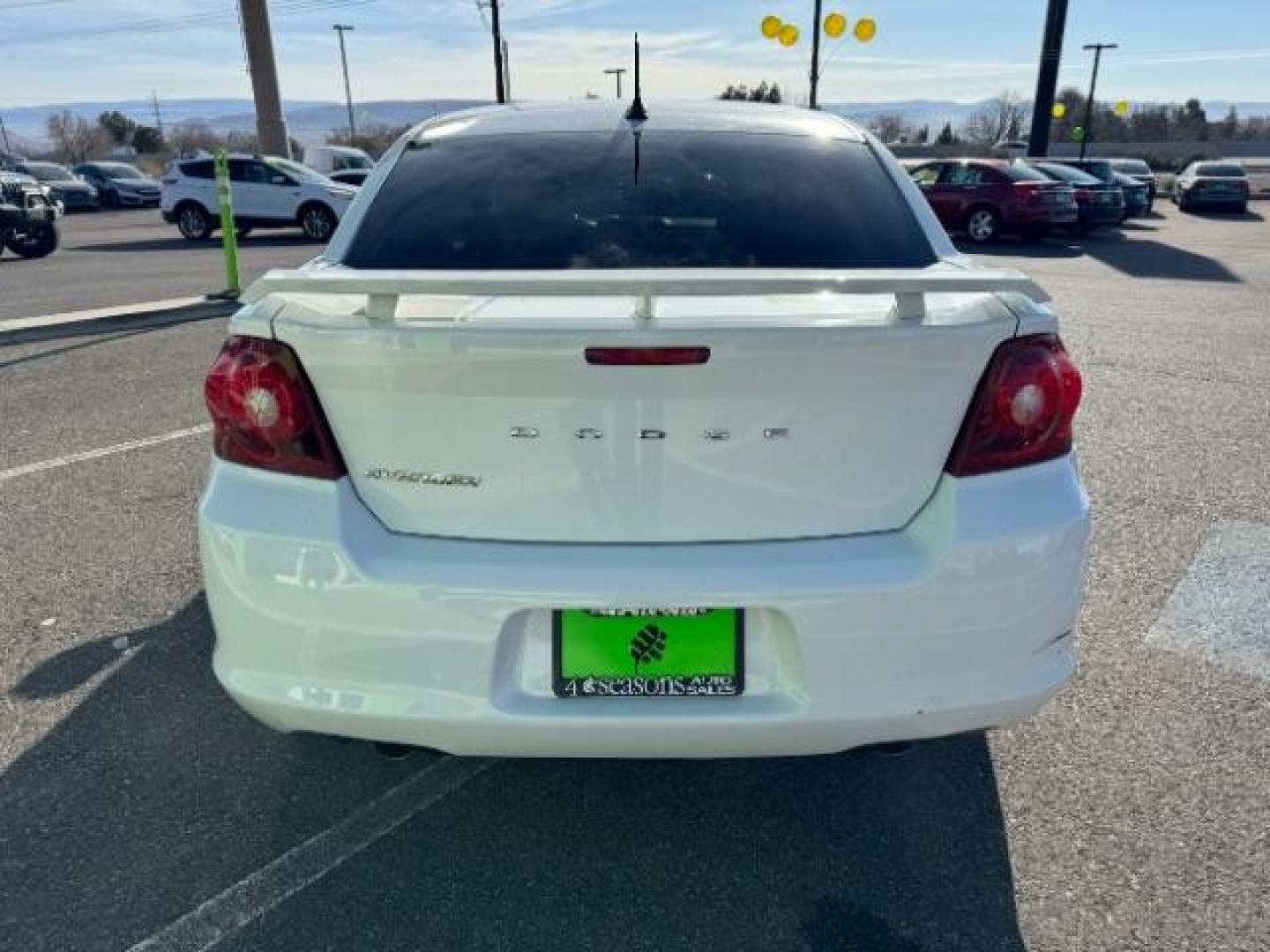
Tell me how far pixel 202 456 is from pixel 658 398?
3813mm

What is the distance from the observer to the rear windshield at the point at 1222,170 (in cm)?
2605

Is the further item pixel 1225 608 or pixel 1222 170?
pixel 1222 170

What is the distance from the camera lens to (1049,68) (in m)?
25.1

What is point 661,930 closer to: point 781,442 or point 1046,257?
point 781,442

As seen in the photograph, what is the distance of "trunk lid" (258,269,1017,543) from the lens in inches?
71.3

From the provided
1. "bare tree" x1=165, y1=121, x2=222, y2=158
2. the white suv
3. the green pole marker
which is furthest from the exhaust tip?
"bare tree" x1=165, y1=121, x2=222, y2=158

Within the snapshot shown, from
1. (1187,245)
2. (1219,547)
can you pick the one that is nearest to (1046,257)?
(1187,245)

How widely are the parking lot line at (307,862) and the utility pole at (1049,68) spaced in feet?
91.4

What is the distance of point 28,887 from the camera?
2.09 metres

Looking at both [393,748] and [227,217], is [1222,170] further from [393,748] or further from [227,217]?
[393,748]

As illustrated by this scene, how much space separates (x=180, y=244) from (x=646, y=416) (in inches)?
781

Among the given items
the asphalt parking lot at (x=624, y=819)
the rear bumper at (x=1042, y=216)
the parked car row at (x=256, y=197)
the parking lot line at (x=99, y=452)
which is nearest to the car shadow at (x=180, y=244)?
the parked car row at (x=256, y=197)

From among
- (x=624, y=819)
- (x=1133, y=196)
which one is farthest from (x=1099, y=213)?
(x=624, y=819)

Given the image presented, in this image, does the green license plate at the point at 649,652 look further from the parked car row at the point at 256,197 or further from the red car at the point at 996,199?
the parked car row at the point at 256,197
